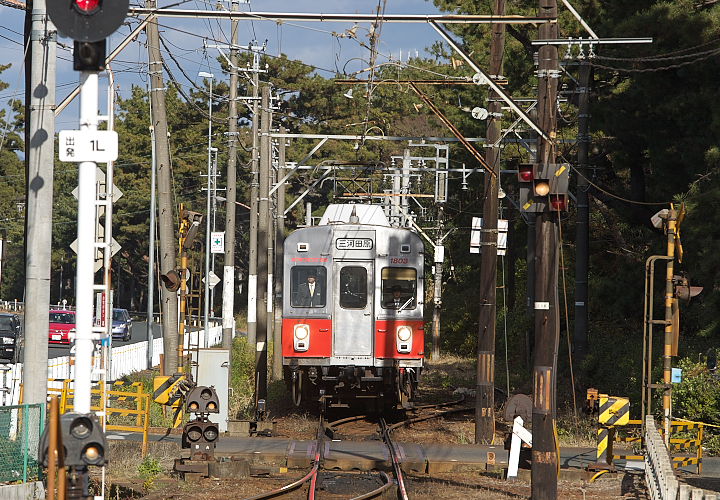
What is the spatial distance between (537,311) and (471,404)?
14.0 m

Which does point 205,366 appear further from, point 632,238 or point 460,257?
point 460,257

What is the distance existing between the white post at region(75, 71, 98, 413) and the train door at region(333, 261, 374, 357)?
13735mm

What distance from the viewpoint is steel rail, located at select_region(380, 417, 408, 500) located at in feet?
45.5

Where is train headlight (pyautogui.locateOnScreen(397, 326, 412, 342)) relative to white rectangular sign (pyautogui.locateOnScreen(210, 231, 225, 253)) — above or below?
below

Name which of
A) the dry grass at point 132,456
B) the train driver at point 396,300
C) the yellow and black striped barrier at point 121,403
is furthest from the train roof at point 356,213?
the dry grass at point 132,456

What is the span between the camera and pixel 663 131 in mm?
23938

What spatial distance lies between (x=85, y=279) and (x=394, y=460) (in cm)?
942

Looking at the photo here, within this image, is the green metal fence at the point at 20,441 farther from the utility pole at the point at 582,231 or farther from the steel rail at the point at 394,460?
the utility pole at the point at 582,231

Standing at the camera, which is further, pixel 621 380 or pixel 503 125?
pixel 503 125

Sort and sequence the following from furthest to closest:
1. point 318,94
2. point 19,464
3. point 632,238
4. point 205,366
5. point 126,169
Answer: point 126,169 → point 318,94 → point 632,238 → point 205,366 → point 19,464

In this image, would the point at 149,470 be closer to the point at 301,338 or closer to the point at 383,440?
the point at 383,440

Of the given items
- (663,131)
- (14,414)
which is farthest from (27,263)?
(663,131)

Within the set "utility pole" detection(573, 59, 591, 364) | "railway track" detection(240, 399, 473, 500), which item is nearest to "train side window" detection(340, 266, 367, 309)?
"railway track" detection(240, 399, 473, 500)

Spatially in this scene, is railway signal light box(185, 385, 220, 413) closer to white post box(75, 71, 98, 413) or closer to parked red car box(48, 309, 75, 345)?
white post box(75, 71, 98, 413)
